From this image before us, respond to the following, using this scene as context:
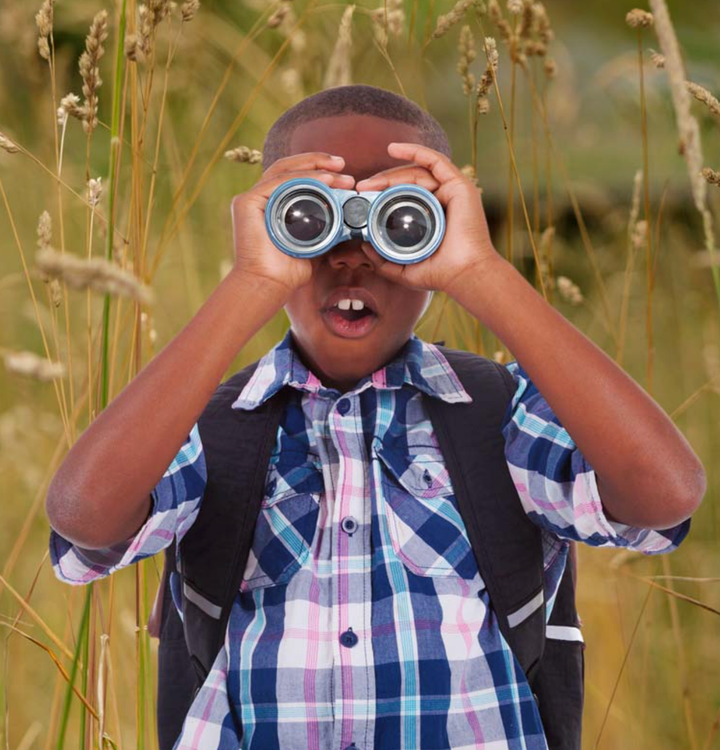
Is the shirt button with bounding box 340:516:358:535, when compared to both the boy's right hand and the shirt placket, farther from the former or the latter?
the boy's right hand

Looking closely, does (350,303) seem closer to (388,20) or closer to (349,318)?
(349,318)

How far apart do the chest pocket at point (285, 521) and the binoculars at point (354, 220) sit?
0.21 metres

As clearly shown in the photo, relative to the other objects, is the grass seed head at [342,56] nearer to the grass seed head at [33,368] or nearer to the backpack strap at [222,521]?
the backpack strap at [222,521]

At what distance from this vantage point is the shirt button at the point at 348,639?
1009mm

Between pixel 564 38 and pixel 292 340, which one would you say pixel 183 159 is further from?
pixel 564 38

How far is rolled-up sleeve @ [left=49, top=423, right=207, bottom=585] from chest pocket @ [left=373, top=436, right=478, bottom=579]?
18 centimetres

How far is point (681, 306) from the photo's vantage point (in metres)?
2.19

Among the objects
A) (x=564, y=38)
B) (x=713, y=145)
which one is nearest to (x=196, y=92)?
(x=713, y=145)

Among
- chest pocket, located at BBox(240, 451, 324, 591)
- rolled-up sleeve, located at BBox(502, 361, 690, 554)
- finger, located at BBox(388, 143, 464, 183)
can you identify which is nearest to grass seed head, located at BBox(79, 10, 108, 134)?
finger, located at BBox(388, 143, 464, 183)

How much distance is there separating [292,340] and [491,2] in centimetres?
42

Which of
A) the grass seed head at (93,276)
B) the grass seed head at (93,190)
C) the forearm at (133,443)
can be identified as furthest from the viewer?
the grass seed head at (93,190)

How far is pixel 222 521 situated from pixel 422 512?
192mm

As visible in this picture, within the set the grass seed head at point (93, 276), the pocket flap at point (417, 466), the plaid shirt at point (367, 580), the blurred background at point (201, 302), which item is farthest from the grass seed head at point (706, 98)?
the grass seed head at point (93, 276)

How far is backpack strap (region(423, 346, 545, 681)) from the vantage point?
1045mm
